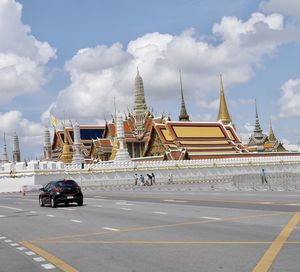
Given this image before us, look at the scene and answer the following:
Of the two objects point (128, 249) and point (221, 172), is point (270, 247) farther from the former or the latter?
point (221, 172)

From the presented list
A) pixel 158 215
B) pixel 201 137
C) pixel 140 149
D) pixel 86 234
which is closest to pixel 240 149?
pixel 201 137

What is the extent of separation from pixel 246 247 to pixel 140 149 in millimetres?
80816

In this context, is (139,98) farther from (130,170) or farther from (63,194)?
(63,194)

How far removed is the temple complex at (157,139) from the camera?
233ft

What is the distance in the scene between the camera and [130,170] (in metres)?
59.5

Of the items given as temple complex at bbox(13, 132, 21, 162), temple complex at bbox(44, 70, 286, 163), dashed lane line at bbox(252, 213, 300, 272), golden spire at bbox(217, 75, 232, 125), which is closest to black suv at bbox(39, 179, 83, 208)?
dashed lane line at bbox(252, 213, 300, 272)

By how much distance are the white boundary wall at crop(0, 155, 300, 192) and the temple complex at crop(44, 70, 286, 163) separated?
5033 mm

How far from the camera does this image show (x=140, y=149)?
9025 centimetres

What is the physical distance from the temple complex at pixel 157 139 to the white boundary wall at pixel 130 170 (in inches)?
198

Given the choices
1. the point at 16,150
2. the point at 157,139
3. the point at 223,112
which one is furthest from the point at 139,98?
the point at 16,150

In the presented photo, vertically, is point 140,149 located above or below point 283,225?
above

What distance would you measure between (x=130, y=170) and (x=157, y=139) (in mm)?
17026

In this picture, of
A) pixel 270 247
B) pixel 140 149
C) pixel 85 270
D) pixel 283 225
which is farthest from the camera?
pixel 140 149

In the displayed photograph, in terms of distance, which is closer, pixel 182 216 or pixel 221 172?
pixel 182 216
